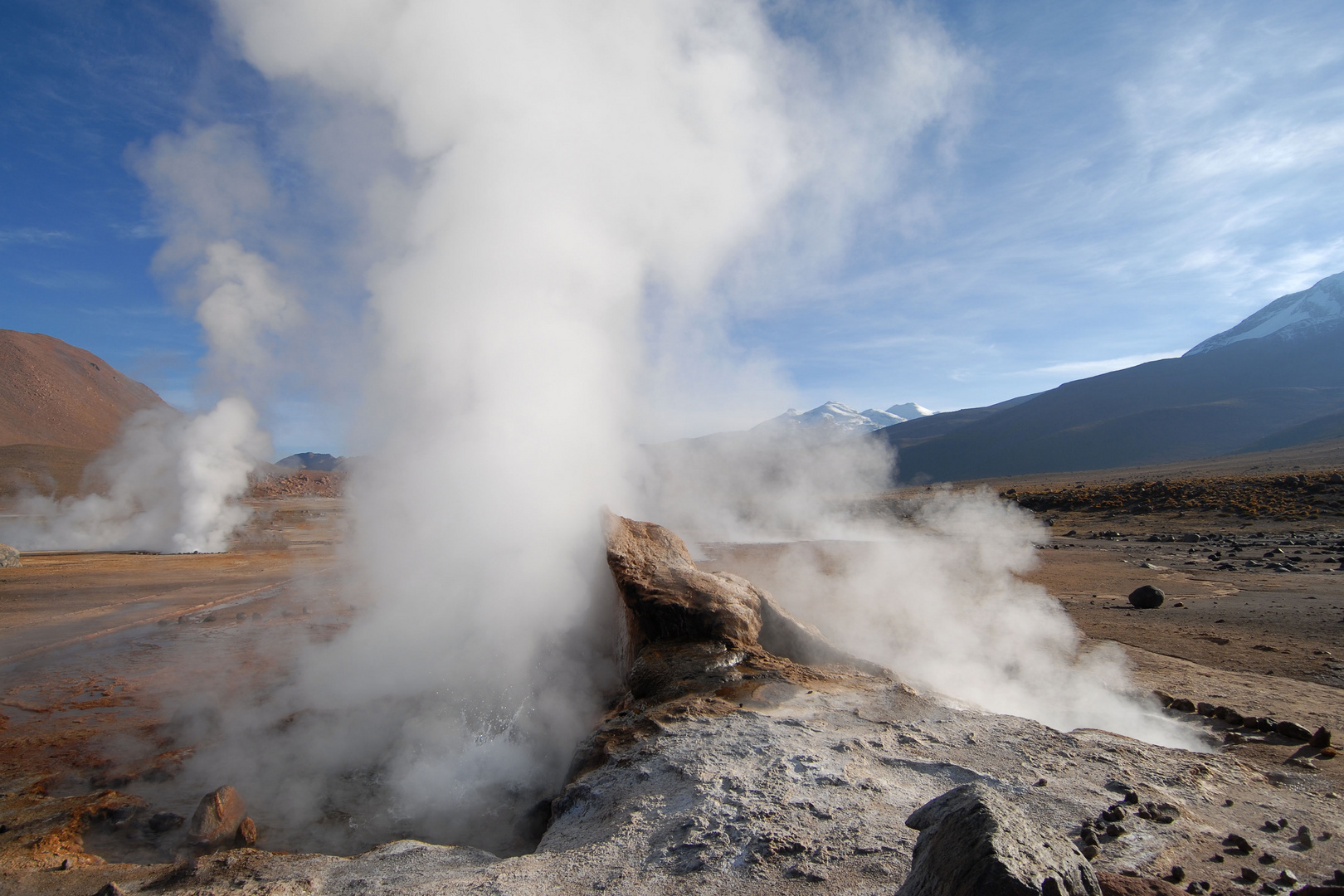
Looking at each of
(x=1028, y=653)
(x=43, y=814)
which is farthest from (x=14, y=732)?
(x=1028, y=653)

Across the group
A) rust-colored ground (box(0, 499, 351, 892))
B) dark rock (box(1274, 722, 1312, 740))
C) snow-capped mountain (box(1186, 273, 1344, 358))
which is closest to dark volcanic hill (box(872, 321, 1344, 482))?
snow-capped mountain (box(1186, 273, 1344, 358))

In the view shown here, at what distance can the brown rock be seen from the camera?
253 centimetres

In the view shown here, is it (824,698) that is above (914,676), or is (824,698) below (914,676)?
above

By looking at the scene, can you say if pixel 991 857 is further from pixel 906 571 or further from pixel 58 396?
pixel 58 396

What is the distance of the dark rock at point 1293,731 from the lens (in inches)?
195

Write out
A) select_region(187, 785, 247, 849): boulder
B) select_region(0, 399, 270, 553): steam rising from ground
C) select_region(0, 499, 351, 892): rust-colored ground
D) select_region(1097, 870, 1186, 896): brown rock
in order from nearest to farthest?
A: select_region(1097, 870, 1186, 896): brown rock
select_region(187, 785, 247, 849): boulder
select_region(0, 499, 351, 892): rust-colored ground
select_region(0, 399, 270, 553): steam rising from ground

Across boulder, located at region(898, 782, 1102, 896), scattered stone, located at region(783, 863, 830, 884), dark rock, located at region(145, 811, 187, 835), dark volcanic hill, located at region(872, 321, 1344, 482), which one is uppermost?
dark volcanic hill, located at region(872, 321, 1344, 482)

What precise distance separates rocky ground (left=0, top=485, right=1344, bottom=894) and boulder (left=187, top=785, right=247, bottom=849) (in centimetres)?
27

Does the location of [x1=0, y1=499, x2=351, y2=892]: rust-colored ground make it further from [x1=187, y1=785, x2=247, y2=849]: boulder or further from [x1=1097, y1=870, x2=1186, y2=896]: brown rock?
[x1=1097, y1=870, x2=1186, y2=896]: brown rock

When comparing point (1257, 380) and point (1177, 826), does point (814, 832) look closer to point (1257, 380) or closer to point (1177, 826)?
point (1177, 826)

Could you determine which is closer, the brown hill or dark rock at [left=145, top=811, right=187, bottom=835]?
dark rock at [left=145, top=811, right=187, bottom=835]

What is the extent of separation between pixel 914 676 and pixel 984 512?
66.8 ft

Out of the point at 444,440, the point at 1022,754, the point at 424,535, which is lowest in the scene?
the point at 1022,754

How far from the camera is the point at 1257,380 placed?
98.4 m
